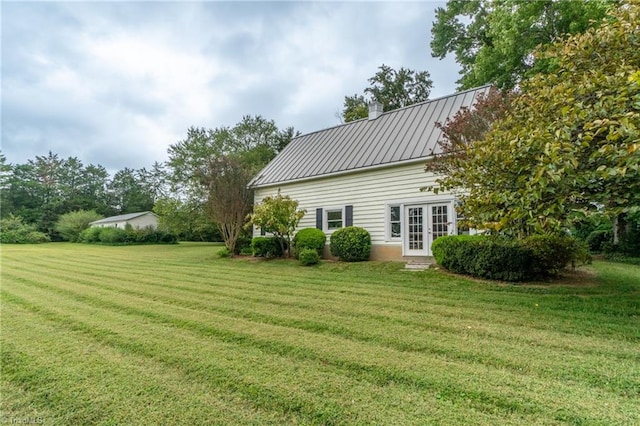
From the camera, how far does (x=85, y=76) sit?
36.8 ft

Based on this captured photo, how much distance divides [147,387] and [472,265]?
7.02 m

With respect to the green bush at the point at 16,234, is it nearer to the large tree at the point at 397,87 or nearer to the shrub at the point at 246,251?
the shrub at the point at 246,251

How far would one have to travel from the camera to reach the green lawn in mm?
2355

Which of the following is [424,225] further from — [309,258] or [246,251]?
[246,251]

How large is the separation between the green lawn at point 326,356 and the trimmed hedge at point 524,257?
2.16ft

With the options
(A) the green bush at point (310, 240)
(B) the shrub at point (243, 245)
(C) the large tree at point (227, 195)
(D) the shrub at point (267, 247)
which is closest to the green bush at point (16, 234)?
(C) the large tree at point (227, 195)

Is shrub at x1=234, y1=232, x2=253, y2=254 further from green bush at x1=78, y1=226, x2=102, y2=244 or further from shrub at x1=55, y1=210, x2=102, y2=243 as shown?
shrub at x1=55, y1=210, x2=102, y2=243

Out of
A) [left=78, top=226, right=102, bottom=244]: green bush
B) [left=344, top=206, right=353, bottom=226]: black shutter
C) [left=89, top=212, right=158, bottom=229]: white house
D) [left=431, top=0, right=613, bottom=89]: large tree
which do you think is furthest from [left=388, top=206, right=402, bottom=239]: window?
[left=78, top=226, right=102, bottom=244]: green bush

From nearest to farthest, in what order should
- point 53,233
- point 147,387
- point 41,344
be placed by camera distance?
point 147,387, point 41,344, point 53,233

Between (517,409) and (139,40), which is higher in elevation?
(139,40)

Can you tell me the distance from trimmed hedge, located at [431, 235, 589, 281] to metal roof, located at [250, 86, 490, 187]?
3818 mm

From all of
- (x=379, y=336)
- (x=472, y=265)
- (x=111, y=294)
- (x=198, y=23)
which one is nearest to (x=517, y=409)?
(x=379, y=336)

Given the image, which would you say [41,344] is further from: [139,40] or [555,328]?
[139,40]

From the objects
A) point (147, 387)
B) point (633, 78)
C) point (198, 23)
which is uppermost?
point (198, 23)
